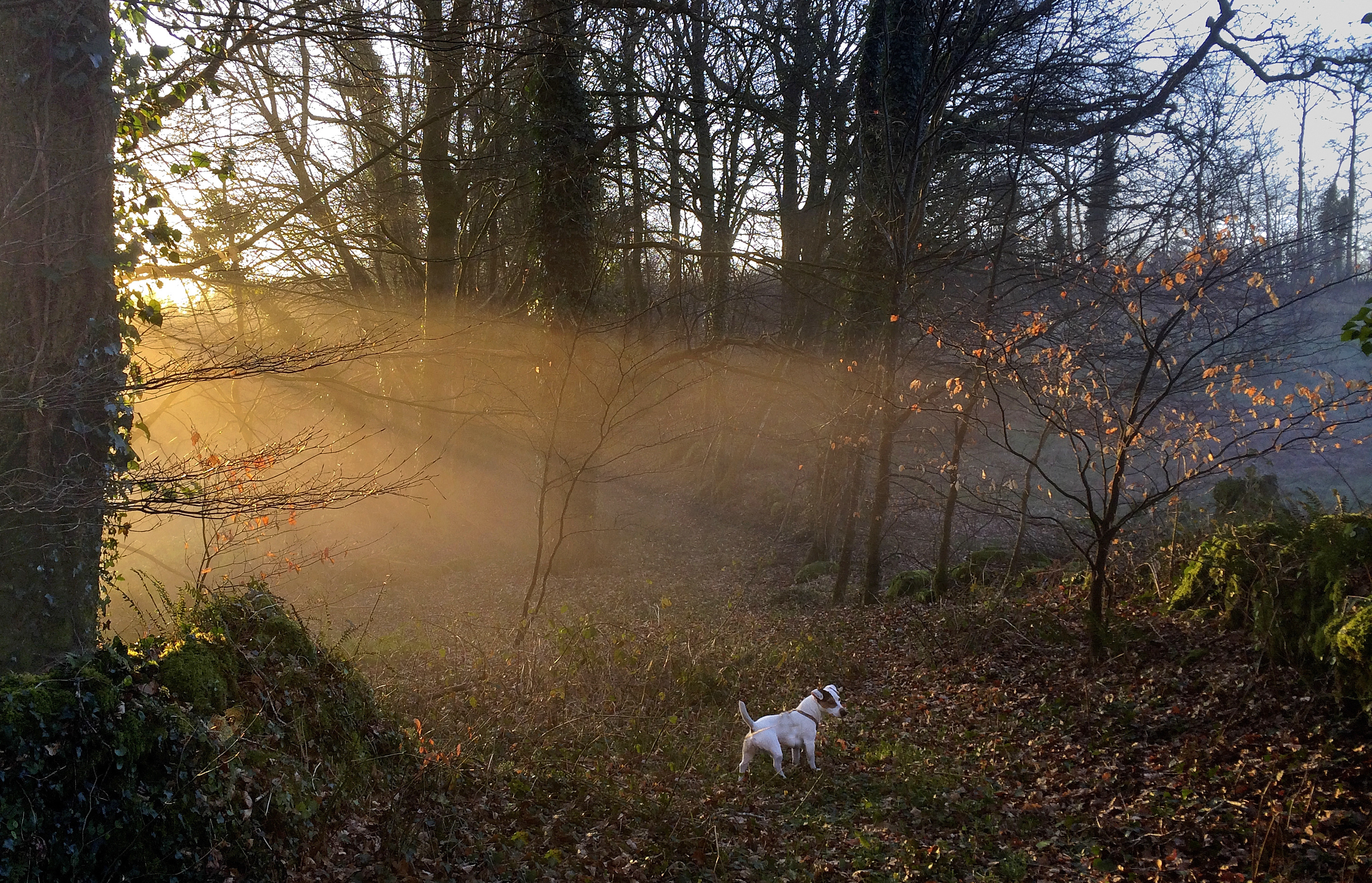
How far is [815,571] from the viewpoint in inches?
647

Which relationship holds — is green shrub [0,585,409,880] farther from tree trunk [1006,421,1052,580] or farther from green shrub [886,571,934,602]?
green shrub [886,571,934,602]

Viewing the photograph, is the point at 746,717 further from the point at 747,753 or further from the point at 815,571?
the point at 815,571

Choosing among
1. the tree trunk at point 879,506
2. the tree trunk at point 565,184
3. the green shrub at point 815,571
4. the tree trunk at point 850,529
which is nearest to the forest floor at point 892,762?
the tree trunk at point 879,506

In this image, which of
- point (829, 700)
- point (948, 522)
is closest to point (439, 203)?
point (948, 522)

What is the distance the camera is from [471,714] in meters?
7.12

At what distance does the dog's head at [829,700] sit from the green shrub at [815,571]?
9113 mm

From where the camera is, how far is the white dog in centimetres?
645

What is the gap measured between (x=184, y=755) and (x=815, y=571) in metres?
13.7

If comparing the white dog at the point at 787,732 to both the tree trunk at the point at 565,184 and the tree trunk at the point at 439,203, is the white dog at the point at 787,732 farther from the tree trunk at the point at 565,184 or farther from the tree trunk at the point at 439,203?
the tree trunk at the point at 439,203

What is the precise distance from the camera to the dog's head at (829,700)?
6910mm

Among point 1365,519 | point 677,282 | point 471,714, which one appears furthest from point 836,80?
point 471,714

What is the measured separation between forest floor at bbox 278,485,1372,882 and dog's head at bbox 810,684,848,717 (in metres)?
0.47

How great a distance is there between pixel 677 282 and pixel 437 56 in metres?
8.36

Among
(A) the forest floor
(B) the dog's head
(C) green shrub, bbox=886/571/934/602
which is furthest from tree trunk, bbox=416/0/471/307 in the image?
(B) the dog's head
